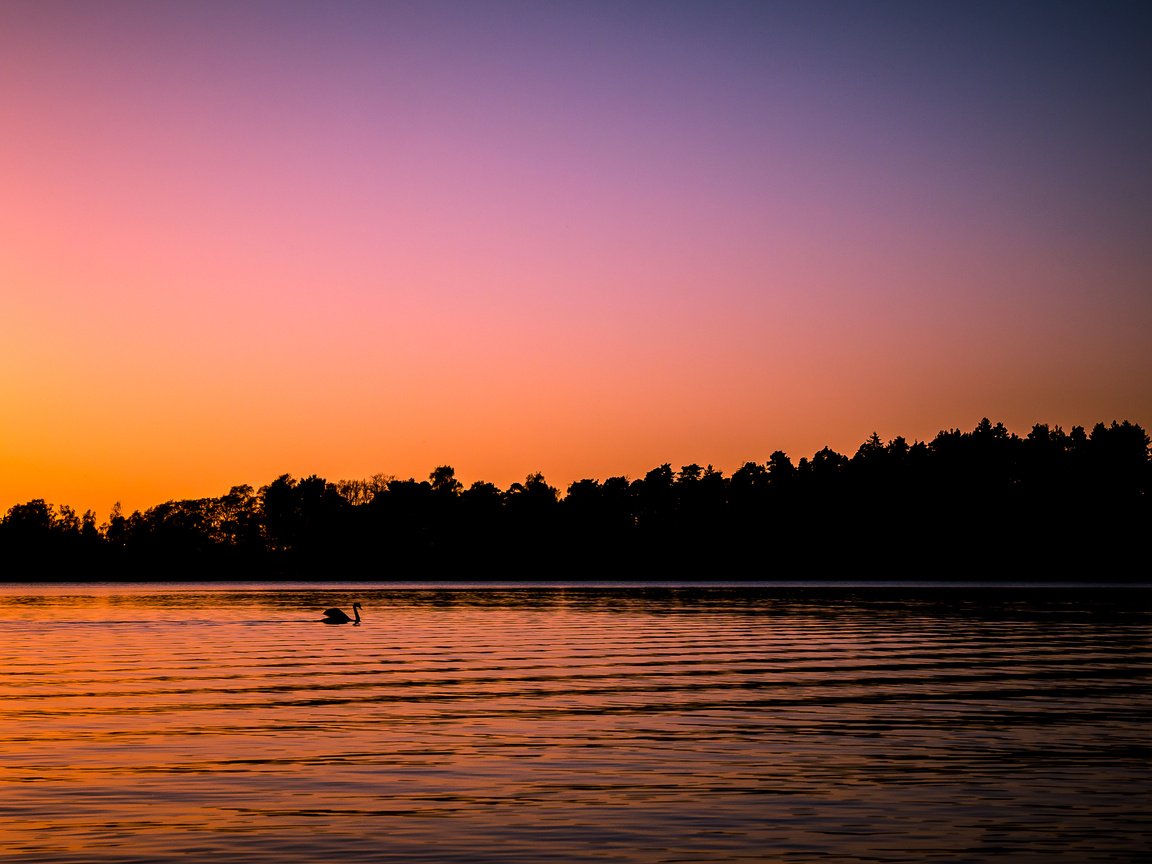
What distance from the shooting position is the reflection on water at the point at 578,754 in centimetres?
1872

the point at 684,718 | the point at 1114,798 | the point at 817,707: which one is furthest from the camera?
the point at 817,707

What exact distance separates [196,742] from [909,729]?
48.7 ft

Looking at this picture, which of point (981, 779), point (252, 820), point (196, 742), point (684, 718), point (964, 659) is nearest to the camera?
point (252, 820)

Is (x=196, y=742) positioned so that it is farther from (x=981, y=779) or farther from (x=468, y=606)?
(x=468, y=606)

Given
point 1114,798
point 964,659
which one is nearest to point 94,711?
point 1114,798

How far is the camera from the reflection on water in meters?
18.7

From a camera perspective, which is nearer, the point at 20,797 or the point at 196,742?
the point at 20,797

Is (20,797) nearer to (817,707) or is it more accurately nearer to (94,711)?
(94,711)

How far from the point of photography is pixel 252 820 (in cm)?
2000

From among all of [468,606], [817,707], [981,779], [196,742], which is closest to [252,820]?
[196,742]

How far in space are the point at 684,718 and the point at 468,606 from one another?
7829 centimetres

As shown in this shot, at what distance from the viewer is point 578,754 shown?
1031 inches

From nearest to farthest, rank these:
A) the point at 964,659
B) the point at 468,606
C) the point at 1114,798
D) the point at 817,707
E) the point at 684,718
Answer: the point at 1114,798, the point at 684,718, the point at 817,707, the point at 964,659, the point at 468,606

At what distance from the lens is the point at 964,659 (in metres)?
48.8
